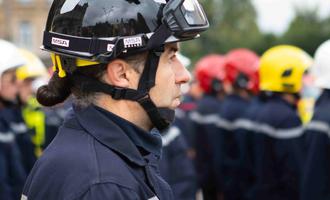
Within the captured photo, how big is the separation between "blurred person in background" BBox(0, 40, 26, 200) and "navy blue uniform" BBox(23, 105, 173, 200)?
3.88 metres

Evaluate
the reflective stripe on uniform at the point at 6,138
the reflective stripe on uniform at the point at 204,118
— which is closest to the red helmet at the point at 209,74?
the reflective stripe on uniform at the point at 204,118

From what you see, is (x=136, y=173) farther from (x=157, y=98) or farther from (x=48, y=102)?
(x=48, y=102)

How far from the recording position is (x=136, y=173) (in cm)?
228

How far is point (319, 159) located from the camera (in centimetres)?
560

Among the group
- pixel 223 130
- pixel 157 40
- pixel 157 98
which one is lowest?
pixel 223 130

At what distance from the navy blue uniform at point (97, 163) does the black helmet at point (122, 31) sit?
0.38 feet

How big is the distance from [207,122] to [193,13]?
727cm

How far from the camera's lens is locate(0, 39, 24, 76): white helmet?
6.71 m

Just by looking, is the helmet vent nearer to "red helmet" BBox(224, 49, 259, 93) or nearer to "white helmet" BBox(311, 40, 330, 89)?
"white helmet" BBox(311, 40, 330, 89)

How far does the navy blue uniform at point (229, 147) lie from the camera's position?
8.84 metres

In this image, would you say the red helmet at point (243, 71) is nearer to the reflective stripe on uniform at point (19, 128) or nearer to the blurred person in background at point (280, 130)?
the blurred person in background at point (280, 130)

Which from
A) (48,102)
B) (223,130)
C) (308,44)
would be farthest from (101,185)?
(308,44)

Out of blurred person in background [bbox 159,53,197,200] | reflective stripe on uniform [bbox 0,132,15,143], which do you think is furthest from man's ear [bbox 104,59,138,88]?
reflective stripe on uniform [bbox 0,132,15,143]

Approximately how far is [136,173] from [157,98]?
332 mm
